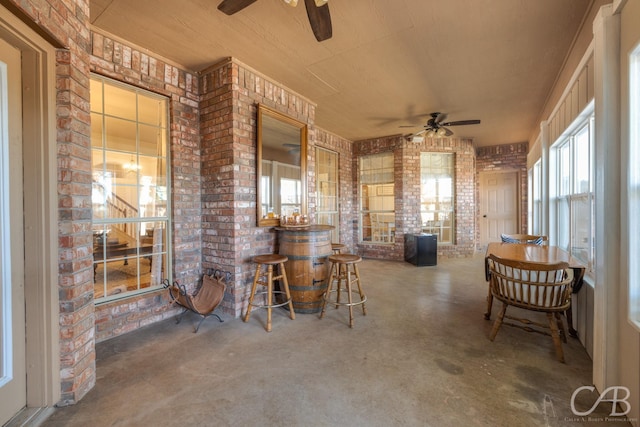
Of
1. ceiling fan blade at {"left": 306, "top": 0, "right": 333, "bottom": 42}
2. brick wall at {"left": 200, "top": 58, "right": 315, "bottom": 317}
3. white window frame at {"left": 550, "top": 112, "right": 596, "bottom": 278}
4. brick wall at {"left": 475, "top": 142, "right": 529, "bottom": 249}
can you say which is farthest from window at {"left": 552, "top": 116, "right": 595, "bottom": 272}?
brick wall at {"left": 475, "top": 142, "right": 529, "bottom": 249}

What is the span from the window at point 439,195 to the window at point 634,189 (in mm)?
5086

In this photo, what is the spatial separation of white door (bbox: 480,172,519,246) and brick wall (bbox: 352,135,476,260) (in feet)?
3.53

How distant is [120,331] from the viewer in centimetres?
260

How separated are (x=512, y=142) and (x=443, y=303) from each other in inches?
224

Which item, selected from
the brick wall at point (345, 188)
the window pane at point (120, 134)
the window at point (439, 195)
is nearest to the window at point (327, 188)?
the brick wall at point (345, 188)

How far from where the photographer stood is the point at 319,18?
1.81 metres

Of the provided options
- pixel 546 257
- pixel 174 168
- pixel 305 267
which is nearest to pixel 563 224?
pixel 546 257

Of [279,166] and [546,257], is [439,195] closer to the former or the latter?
[546,257]

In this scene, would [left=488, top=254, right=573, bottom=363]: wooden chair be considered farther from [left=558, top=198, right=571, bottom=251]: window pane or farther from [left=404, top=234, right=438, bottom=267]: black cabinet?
[left=404, top=234, right=438, bottom=267]: black cabinet

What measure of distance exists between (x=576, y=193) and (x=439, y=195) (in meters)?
3.71

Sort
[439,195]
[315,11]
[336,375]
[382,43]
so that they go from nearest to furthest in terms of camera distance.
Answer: [315,11]
[336,375]
[382,43]
[439,195]

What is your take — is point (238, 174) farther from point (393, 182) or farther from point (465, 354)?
point (393, 182)

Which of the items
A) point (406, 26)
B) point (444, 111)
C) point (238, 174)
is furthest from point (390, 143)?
point (238, 174)

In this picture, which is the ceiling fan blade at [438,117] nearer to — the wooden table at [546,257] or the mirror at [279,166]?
the mirror at [279,166]
